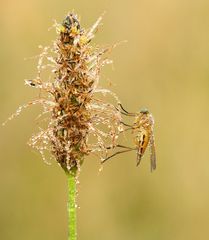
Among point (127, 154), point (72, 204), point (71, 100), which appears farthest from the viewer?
point (127, 154)

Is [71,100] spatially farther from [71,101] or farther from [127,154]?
[127,154]

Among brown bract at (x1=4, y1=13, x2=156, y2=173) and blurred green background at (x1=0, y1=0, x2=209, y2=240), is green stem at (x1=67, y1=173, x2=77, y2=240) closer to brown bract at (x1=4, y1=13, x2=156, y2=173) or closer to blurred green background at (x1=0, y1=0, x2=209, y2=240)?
brown bract at (x1=4, y1=13, x2=156, y2=173)

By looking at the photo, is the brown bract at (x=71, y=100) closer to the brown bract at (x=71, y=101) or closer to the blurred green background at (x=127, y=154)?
the brown bract at (x=71, y=101)

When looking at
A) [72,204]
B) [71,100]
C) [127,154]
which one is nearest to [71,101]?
[71,100]

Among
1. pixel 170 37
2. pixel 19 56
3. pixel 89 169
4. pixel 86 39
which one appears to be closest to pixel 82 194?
pixel 89 169

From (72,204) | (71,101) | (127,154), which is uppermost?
(127,154)

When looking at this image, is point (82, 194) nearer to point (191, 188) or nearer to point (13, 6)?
point (191, 188)

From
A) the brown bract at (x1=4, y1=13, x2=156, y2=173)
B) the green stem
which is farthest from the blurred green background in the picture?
the green stem

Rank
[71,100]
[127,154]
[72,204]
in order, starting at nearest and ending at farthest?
[72,204], [71,100], [127,154]
